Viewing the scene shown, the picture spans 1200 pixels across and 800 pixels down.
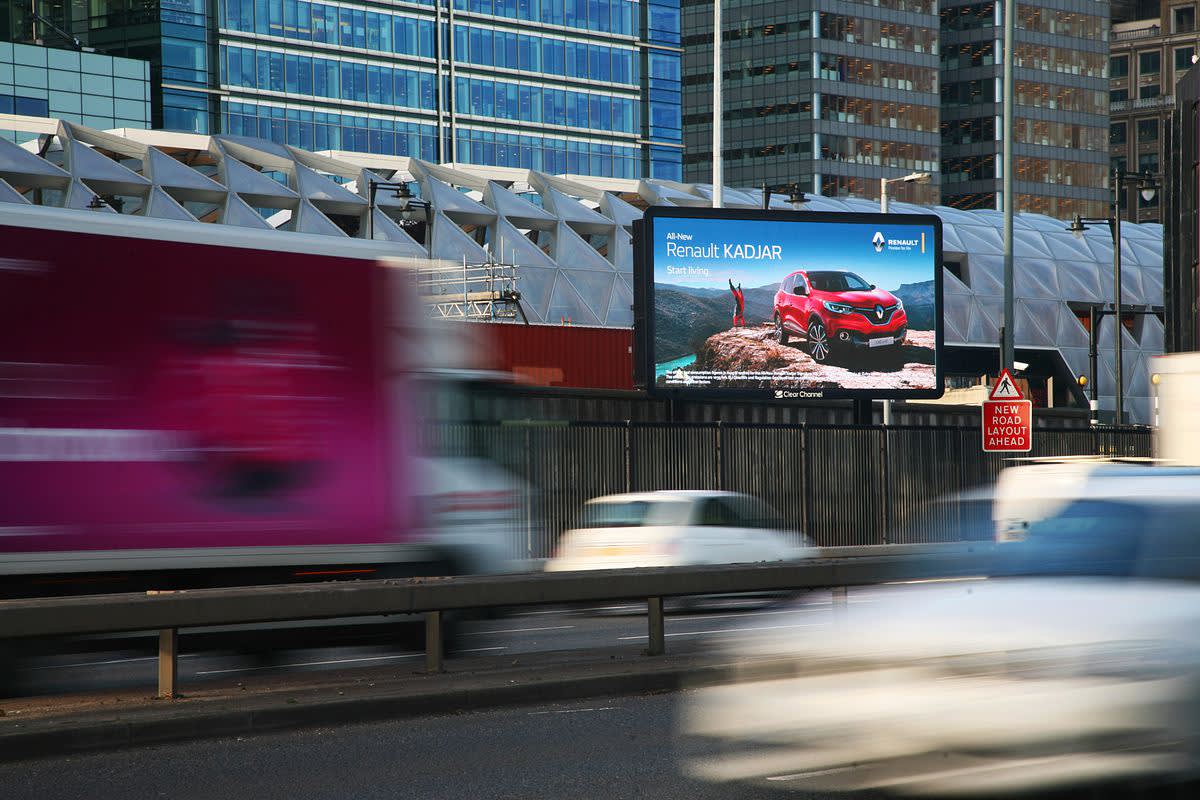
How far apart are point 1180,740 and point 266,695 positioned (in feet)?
20.6

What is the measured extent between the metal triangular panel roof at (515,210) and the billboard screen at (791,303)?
107ft

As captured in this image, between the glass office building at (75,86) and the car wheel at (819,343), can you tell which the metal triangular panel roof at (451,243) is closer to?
the car wheel at (819,343)

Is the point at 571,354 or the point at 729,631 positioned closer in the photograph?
the point at 729,631

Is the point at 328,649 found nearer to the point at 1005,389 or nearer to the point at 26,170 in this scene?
the point at 1005,389

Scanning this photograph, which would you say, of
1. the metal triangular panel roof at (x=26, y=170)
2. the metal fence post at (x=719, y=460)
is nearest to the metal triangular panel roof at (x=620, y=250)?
the metal triangular panel roof at (x=26, y=170)

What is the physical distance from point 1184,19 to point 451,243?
432 ft

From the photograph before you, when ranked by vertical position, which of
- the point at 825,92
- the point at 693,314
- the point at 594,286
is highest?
the point at 825,92

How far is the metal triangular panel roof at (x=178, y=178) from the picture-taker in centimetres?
5691

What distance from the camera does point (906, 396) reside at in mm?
30469

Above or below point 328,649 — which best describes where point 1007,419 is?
above

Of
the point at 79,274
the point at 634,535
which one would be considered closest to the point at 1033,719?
the point at 79,274

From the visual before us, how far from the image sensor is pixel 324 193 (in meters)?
60.1

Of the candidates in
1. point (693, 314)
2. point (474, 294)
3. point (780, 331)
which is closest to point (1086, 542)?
point (693, 314)

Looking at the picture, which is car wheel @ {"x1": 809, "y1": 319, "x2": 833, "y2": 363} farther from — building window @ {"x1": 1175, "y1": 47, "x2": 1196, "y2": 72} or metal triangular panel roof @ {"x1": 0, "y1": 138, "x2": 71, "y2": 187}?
building window @ {"x1": 1175, "y1": 47, "x2": 1196, "y2": 72}
